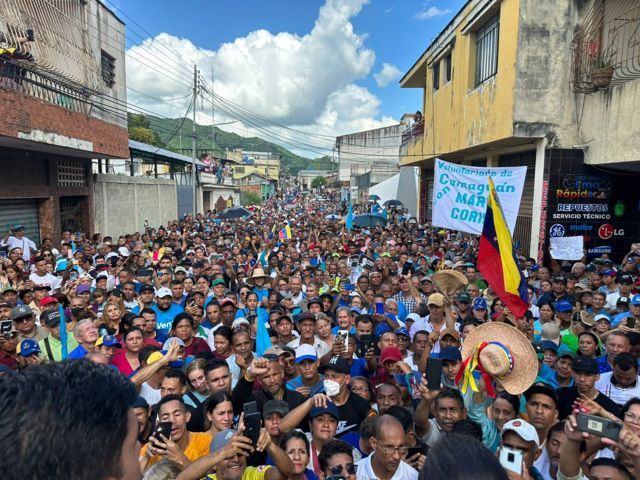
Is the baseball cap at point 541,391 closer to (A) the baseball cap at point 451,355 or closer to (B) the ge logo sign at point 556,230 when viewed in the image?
(A) the baseball cap at point 451,355

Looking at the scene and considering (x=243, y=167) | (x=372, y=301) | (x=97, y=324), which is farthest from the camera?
(x=243, y=167)

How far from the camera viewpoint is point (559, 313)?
5922 mm

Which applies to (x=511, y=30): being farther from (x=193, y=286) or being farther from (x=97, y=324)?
(x=97, y=324)

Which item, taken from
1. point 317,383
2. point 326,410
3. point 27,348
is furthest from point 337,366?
point 27,348

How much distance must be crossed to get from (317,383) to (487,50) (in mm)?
11084

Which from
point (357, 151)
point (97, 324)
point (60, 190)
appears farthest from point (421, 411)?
point (357, 151)

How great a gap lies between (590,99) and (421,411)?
893 centimetres

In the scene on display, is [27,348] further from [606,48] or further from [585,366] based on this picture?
[606,48]

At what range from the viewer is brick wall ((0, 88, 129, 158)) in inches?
370

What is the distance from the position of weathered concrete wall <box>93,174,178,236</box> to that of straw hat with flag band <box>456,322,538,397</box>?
15944 mm

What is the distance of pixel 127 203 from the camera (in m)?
18.6

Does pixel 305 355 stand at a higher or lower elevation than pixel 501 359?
lower

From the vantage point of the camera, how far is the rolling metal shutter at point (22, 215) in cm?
1233

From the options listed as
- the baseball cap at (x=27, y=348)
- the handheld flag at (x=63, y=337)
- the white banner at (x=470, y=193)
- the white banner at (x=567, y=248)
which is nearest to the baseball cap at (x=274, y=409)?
the baseball cap at (x=27, y=348)
